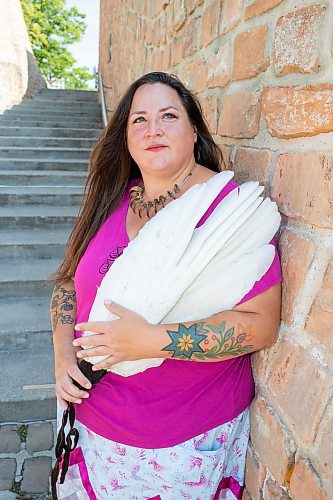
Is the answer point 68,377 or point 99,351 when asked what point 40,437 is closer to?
point 68,377

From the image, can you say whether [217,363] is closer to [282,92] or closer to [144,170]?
[144,170]

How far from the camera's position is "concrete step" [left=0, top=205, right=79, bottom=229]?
4.02 meters

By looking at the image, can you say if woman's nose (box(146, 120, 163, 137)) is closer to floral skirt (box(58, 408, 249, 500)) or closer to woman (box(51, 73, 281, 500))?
woman (box(51, 73, 281, 500))

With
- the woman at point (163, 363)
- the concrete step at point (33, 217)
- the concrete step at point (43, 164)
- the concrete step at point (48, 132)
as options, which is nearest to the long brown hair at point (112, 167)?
the woman at point (163, 363)

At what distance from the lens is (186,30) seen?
2109 mm

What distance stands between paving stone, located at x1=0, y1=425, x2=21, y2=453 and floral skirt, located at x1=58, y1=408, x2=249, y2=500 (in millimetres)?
950

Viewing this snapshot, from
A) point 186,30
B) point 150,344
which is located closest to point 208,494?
point 150,344

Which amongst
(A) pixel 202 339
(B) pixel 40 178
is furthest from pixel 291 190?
(B) pixel 40 178

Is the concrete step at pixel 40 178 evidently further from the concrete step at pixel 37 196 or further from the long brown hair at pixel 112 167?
the long brown hair at pixel 112 167

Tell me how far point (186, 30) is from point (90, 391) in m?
1.71

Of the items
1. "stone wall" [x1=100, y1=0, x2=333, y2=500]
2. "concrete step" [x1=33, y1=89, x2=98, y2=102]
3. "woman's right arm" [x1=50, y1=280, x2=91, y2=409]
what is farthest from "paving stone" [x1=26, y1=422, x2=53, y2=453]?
"concrete step" [x1=33, y1=89, x2=98, y2=102]

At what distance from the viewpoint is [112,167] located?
5.36ft

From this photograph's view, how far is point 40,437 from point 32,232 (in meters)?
2.14

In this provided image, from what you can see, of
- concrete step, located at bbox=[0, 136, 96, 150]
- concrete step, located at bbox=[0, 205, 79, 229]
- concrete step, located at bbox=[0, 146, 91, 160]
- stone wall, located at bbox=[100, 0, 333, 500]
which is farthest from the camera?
concrete step, located at bbox=[0, 136, 96, 150]
